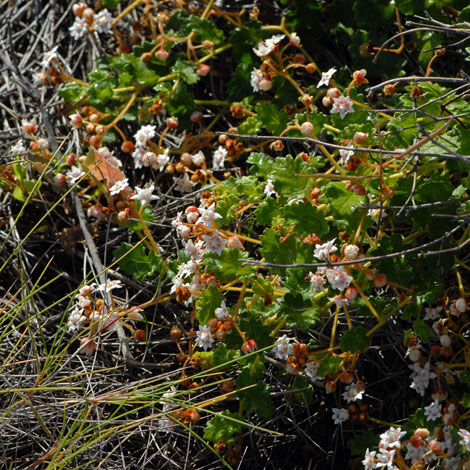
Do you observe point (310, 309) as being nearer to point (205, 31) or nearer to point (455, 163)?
point (455, 163)

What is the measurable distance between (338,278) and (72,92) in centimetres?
148

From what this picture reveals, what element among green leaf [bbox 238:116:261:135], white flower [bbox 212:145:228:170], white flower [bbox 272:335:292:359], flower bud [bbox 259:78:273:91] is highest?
flower bud [bbox 259:78:273:91]

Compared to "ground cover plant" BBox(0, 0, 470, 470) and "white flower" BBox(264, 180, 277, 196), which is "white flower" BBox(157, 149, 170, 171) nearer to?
"ground cover plant" BBox(0, 0, 470, 470)

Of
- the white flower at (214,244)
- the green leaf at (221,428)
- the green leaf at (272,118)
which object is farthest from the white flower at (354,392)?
the green leaf at (272,118)

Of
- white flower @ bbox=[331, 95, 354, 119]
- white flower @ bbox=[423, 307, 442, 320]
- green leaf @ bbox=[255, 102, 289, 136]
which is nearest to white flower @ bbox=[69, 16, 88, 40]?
green leaf @ bbox=[255, 102, 289, 136]

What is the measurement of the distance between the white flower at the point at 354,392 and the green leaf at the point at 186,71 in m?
1.32

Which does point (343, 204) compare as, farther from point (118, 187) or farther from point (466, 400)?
point (118, 187)

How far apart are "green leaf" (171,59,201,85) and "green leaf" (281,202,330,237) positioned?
36.5 inches

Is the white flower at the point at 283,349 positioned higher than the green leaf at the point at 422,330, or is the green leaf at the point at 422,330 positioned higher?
the white flower at the point at 283,349

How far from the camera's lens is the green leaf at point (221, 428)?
2012 mm

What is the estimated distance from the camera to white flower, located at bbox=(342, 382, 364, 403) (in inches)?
79.0

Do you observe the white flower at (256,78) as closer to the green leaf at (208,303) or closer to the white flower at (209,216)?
the white flower at (209,216)

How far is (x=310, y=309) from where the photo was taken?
1.94 m

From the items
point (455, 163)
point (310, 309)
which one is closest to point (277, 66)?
point (455, 163)
